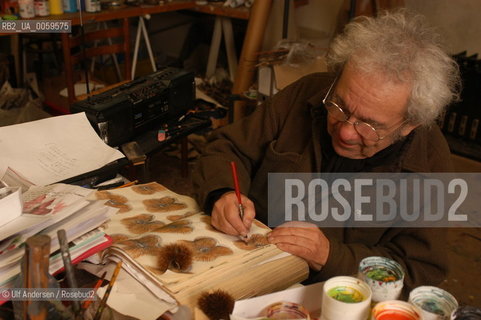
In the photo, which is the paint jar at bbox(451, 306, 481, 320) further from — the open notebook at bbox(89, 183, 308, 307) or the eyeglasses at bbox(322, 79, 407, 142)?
the eyeglasses at bbox(322, 79, 407, 142)

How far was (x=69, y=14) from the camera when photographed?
133 inches

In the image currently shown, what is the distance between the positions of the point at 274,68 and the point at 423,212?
1644mm

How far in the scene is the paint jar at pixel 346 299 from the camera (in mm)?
696

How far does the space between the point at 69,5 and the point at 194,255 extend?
294cm

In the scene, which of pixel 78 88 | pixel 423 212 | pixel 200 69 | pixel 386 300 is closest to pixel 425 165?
pixel 423 212

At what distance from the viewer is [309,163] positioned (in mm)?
1371

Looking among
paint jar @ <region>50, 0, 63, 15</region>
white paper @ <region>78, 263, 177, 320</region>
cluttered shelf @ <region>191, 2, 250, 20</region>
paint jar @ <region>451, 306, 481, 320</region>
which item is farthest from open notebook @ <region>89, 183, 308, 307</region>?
cluttered shelf @ <region>191, 2, 250, 20</region>

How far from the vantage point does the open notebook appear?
0.89 meters

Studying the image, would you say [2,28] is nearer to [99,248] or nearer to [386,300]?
[99,248]

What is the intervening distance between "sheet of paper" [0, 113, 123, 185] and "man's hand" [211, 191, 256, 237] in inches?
14.7

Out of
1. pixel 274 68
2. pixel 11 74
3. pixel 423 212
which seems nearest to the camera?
pixel 423 212

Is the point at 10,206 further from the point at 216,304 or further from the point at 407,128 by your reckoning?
the point at 407,128

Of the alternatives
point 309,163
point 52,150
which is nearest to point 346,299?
point 309,163

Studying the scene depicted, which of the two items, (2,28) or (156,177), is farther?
(156,177)
